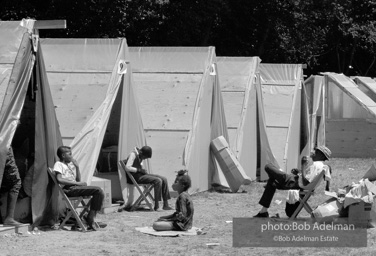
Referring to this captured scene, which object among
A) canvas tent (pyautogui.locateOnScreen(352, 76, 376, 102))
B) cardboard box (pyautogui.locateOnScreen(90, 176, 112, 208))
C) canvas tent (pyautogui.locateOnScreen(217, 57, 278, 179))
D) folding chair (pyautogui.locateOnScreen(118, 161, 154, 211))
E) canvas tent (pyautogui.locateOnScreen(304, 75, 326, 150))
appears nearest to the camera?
cardboard box (pyautogui.locateOnScreen(90, 176, 112, 208))

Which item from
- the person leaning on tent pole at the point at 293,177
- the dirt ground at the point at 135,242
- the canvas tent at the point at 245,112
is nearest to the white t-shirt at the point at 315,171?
the person leaning on tent pole at the point at 293,177

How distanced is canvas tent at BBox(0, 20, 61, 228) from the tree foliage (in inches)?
637

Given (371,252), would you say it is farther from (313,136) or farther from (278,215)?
(313,136)

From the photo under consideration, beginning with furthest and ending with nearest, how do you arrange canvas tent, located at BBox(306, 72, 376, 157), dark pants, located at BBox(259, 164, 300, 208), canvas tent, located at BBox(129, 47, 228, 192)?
canvas tent, located at BBox(306, 72, 376, 157)
canvas tent, located at BBox(129, 47, 228, 192)
dark pants, located at BBox(259, 164, 300, 208)

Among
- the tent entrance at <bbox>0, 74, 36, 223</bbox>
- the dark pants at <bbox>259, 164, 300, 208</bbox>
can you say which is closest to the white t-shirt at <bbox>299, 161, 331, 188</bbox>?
the dark pants at <bbox>259, 164, 300, 208</bbox>

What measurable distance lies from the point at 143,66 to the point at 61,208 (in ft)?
16.9

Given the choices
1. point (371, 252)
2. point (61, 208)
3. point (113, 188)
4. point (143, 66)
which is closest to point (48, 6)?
point (143, 66)

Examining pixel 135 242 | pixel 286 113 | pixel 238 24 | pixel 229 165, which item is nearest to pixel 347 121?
pixel 286 113

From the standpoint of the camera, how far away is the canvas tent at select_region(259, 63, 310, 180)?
2019cm

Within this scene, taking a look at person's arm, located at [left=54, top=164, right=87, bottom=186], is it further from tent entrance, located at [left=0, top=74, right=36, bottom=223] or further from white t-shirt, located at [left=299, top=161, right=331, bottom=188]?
white t-shirt, located at [left=299, top=161, right=331, bottom=188]

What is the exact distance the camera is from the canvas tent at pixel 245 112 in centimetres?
1789

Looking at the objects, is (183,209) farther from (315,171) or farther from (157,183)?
(157,183)

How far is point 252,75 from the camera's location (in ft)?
61.5

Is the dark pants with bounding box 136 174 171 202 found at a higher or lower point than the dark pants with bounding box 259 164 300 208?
lower
